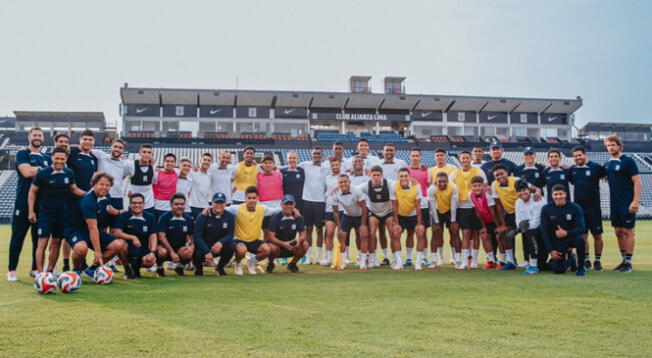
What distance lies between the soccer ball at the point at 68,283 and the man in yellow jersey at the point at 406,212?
453cm

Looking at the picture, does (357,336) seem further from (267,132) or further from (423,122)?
(423,122)

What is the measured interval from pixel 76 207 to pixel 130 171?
1601 millimetres

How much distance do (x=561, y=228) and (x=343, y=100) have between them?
1358 inches

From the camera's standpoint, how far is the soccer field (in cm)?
331

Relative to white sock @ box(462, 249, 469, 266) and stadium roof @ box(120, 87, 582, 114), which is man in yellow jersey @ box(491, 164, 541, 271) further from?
stadium roof @ box(120, 87, 582, 114)

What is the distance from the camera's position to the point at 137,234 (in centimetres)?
713

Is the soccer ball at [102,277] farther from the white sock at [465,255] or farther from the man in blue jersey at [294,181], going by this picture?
the white sock at [465,255]

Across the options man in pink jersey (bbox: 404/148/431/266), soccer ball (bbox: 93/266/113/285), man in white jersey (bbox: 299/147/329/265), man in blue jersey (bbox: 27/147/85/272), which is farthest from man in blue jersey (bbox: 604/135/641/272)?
man in blue jersey (bbox: 27/147/85/272)

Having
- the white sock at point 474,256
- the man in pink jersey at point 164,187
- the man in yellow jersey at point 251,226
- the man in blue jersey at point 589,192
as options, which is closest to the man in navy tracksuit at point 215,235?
the man in yellow jersey at point 251,226

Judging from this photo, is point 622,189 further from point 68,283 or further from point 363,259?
point 68,283

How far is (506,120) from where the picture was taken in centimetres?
4462

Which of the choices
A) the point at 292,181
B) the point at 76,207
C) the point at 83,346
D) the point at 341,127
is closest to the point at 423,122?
the point at 341,127

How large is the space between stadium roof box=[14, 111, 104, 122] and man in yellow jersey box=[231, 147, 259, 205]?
3942cm

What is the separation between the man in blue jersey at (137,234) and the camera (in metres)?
6.92
